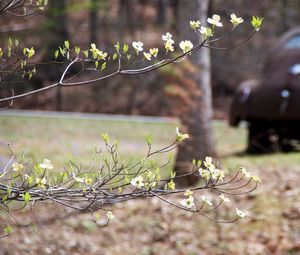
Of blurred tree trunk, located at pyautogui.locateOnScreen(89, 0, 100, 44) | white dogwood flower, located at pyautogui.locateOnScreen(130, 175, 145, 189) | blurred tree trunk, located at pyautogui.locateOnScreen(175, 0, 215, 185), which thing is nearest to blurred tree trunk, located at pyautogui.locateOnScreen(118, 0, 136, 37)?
blurred tree trunk, located at pyautogui.locateOnScreen(89, 0, 100, 44)

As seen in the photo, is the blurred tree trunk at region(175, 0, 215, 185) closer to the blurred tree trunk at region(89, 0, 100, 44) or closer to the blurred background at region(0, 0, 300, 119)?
the blurred background at region(0, 0, 300, 119)

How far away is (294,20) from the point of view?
96.2 ft

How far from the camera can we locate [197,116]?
10.1m

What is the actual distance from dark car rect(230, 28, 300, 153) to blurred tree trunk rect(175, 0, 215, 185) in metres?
Answer: 2.02

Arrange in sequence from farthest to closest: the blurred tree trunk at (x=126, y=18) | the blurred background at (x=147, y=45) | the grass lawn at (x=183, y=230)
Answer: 1. the blurred tree trunk at (x=126, y=18)
2. the blurred background at (x=147, y=45)
3. the grass lawn at (x=183, y=230)

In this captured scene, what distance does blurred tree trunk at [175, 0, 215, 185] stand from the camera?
9.89 m

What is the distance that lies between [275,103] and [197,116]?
2.31m

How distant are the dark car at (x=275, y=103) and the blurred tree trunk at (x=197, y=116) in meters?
2.02

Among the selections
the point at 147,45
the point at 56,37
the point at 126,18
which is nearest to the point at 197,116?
the point at 147,45

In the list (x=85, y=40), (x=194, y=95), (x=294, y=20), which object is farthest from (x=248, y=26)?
(x=194, y=95)

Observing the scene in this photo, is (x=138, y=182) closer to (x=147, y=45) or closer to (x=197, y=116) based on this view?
(x=197, y=116)

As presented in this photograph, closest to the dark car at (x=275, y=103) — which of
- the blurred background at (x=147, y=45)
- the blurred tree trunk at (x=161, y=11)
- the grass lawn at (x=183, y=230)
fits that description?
the grass lawn at (x=183, y=230)

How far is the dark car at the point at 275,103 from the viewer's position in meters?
11.7

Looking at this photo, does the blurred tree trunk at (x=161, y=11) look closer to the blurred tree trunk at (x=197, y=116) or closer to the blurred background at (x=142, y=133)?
the blurred background at (x=142, y=133)
